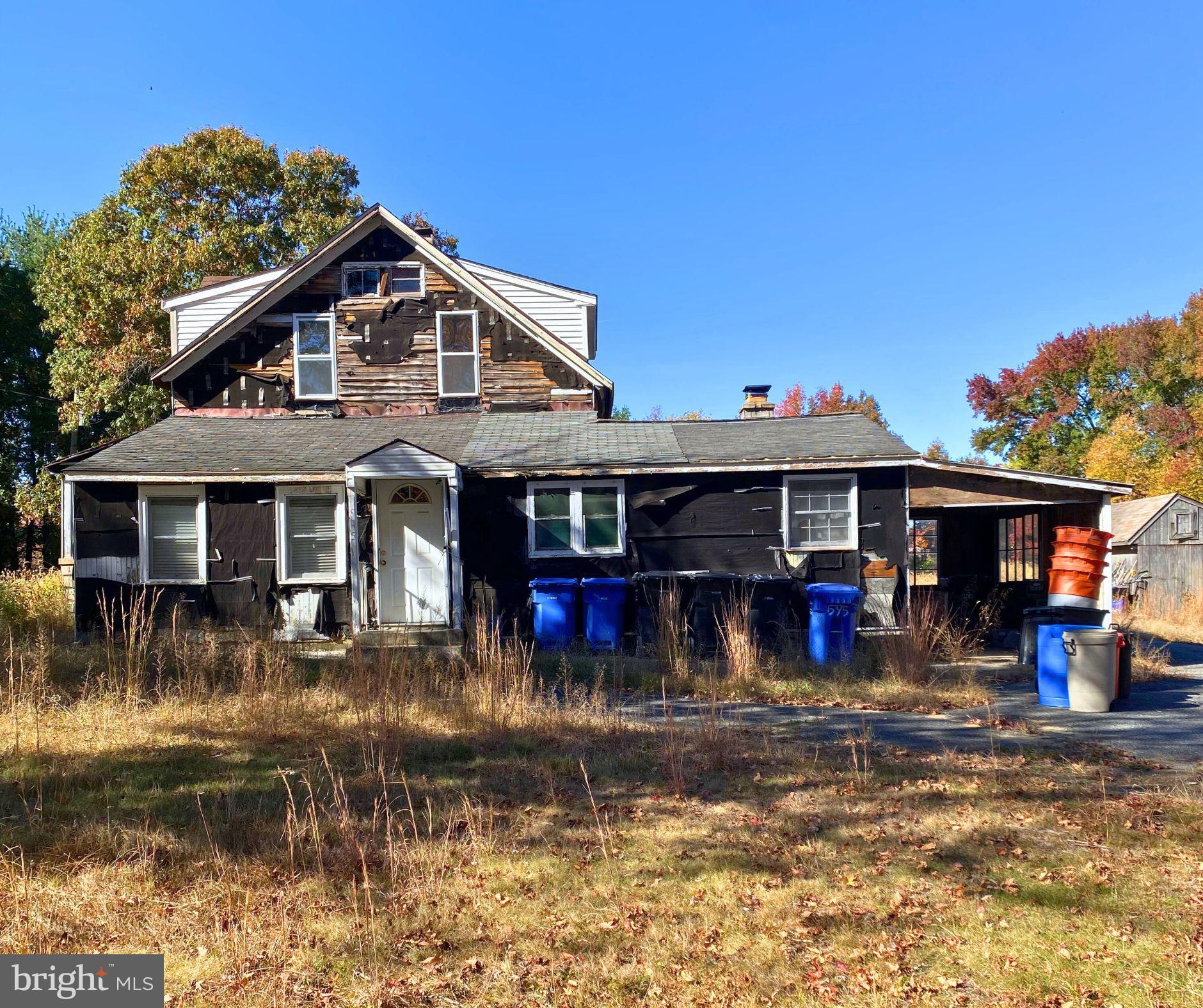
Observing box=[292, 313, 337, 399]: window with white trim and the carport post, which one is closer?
the carport post

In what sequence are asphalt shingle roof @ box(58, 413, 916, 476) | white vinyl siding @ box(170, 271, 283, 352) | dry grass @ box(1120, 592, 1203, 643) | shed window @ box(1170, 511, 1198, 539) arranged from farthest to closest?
1. shed window @ box(1170, 511, 1198, 539)
2. white vinyl siding @ box(170, 271, 283, 352)
3. dry grass @ box(1120, 592, 1203, 643)
4. asphalt shingle roof @ box(58, 413, 916, 476)

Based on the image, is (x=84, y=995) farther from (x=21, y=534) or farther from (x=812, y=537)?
(x=21, y=534)

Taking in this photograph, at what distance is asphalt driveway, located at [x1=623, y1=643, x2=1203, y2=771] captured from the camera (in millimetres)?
7461

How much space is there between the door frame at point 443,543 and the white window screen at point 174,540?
9.74 feet

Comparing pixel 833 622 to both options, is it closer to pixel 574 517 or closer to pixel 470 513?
pixel 574 517

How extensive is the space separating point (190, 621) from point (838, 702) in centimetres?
1011

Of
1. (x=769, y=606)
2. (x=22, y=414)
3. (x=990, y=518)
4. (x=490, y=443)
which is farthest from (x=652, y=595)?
(x=22, y=414)

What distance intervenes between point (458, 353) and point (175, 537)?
6.12 metres

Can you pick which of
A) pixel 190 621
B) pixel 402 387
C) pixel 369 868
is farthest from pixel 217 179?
pixel 369 868

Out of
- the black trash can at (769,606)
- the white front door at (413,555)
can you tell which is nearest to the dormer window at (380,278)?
the white front door at (413,555)

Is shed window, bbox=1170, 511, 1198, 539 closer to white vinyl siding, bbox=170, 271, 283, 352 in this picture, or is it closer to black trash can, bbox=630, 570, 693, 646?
black trash can, bbox=630, 570, 693, 646

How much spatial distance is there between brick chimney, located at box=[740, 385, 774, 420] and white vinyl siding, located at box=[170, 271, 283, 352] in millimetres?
10295

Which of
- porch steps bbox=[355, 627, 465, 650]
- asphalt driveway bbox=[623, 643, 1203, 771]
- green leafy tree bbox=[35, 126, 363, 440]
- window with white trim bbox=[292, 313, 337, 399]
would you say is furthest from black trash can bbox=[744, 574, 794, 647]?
green leafy tree bbox=[35, 126, 363, 440]

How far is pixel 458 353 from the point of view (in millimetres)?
16344
